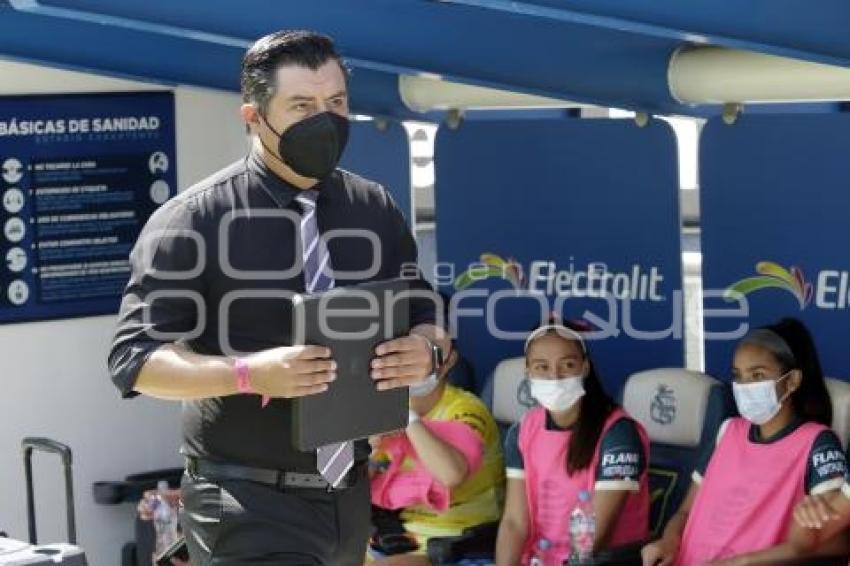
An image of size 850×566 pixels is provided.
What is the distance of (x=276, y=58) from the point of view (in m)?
3.82

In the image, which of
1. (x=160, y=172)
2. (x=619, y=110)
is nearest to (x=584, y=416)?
(x=619, y=110)

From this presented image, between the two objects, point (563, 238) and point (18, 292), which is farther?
point (18, 292)

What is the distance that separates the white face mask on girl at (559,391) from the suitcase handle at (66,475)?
167 cm

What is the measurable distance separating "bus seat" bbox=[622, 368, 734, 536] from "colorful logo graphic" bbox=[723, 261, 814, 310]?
42 centimetres

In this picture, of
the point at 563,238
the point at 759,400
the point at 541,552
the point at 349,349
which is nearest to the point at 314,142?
the point at 349,349

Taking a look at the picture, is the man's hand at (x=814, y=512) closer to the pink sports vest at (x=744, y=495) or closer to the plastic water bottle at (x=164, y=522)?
the pink sports vest at (x=744, y=495)

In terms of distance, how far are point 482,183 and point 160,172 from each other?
1412 mm

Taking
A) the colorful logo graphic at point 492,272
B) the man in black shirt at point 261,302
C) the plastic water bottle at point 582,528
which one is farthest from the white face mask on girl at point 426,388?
the man in black shirt at point 261,302

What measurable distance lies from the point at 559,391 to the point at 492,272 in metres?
1.49

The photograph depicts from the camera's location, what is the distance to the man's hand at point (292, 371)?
3.63 meters

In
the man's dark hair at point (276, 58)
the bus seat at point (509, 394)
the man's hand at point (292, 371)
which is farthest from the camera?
the bus seat at point (509, 394)

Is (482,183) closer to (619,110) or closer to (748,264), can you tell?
(619,110)

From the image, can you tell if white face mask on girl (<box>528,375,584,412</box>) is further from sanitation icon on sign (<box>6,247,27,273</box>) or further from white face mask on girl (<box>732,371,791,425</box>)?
sanitation icon on sign (<box>6,247,27,273</box>)

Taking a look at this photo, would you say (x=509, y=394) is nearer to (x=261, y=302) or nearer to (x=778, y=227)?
(x=778, y=227)
